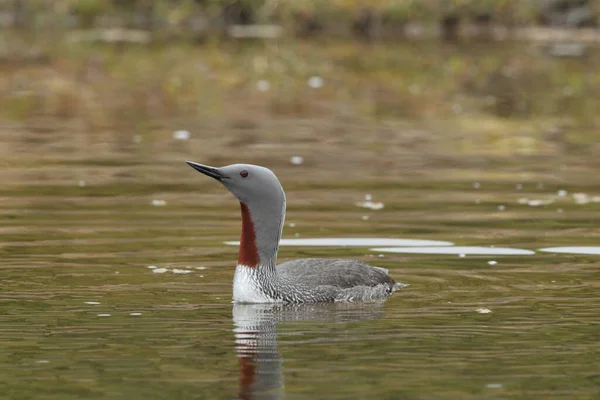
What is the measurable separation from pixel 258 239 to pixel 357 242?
8.97ft

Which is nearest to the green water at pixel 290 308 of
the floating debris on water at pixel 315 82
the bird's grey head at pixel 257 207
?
the bird's grey head at pixel 257 207

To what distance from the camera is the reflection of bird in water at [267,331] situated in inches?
309

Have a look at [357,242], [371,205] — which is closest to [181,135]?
[371,205]

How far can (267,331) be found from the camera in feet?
30.8

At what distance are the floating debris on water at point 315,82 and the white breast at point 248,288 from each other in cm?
2350

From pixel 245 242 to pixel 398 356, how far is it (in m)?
2.14

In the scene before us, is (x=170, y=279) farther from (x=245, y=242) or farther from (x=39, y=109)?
(x=39, y=109)

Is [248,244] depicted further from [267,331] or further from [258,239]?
[267,331]

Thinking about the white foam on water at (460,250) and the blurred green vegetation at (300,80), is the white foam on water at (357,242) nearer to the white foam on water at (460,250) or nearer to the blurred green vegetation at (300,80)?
the white foam on water at (460,250)

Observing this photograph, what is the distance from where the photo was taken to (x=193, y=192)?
1622cm

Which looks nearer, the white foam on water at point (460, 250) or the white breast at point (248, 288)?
the white breast at point (248, 288)

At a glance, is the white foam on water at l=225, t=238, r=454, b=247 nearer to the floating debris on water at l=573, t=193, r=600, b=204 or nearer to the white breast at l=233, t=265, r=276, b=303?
the white breast at l=233, t=265, r=276, b=303

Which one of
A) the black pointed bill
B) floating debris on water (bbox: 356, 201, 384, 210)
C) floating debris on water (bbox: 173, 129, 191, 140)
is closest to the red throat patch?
the black pointed bill

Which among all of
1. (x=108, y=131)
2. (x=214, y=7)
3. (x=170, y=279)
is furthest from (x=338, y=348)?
(x=214, y=7)
